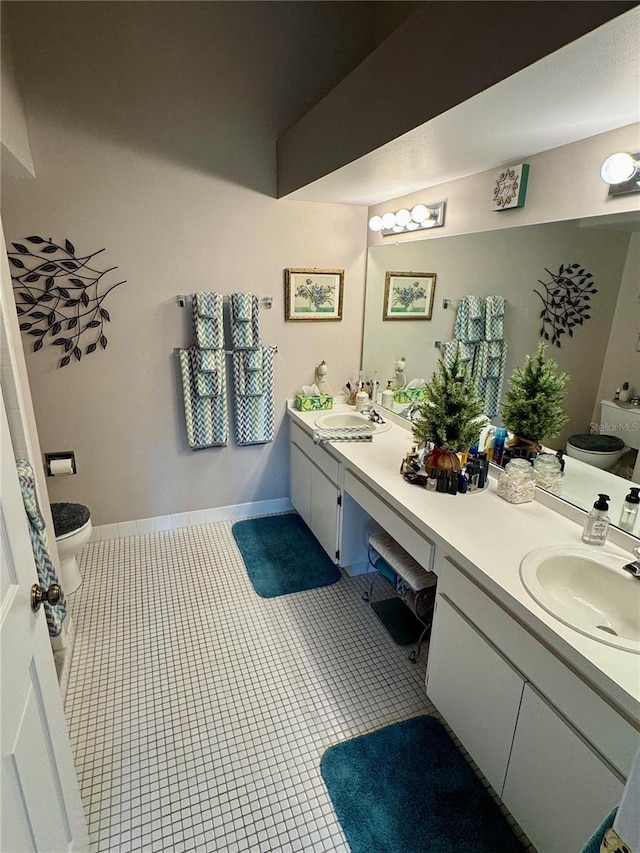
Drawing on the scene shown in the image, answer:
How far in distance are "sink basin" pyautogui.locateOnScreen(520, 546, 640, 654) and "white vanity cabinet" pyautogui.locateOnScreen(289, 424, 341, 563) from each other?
4.00 ft

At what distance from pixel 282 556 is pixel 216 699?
3.42 ft

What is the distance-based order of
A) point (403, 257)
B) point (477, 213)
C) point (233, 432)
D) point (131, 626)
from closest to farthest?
1. point (477, 213)
2. point (131, 626)
3. point (403, 257)
4. point (233, 432)

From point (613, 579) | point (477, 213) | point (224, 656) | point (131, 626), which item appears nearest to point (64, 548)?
point (131, 626)

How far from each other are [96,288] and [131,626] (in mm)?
1886

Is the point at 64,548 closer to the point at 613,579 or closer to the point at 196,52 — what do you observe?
the point at 613,579

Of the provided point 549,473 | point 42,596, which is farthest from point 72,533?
point 549,473

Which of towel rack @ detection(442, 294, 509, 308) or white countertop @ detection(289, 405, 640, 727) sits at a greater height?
towel rack @ detection(442, 294, 509, 308)

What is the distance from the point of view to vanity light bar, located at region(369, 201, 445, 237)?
7.64 ft

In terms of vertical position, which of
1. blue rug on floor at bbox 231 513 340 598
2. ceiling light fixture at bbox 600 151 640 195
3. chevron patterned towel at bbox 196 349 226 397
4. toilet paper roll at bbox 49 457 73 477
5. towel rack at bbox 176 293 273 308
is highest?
ceiling light fixture at bbox 600 151 640 195

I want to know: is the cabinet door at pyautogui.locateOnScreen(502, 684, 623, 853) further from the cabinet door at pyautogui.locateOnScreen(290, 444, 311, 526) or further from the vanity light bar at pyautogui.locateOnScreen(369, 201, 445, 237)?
the vanity light bar at pyautogui.locateOnScreen(369, 201, 445, 237)

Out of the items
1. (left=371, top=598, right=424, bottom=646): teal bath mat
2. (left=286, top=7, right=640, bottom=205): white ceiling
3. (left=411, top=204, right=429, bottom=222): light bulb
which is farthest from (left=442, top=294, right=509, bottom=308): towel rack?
(left=371, top=598, right=424, bottom=646): teal bath mat

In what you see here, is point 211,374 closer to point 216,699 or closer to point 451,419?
point 451,419

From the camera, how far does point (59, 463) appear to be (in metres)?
2.61

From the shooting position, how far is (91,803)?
59.5 inches
